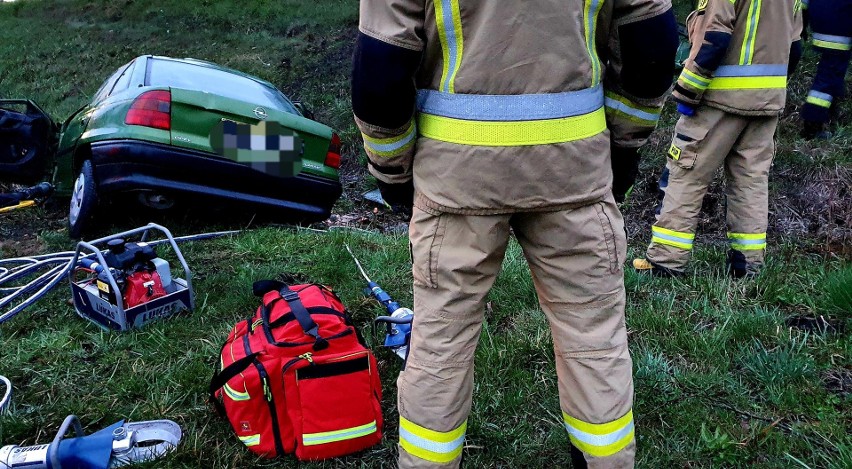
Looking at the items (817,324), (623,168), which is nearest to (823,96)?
(817,324)

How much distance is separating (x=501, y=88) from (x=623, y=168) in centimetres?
65

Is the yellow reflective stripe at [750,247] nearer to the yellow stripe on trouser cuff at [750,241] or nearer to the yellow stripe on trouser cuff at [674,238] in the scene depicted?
the yellow stripe on trouser cuff at [750,241]

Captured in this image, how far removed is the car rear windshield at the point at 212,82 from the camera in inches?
200

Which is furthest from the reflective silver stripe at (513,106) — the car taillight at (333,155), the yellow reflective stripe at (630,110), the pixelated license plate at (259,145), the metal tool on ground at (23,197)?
the metal tool on ground at (23,197)

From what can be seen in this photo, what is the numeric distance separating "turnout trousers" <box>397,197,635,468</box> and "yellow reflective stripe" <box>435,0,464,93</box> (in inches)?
15.5

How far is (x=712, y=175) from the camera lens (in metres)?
4.25

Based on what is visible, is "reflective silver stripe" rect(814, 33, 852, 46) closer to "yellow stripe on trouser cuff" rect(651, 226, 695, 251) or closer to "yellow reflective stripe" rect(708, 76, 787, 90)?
"yellow reflective stripe" rect(708, 76, 787, 90)

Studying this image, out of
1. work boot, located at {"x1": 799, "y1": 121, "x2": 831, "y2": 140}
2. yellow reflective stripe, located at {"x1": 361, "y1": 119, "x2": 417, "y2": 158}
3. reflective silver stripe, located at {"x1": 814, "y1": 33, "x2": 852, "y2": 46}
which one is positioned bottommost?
work boot, located at {"x1": 799, "y1": 121, "x2": 831, "y2": 140}

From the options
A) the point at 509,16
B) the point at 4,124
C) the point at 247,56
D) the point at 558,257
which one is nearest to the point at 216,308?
the point at 558,257

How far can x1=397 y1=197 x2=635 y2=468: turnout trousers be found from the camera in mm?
1966

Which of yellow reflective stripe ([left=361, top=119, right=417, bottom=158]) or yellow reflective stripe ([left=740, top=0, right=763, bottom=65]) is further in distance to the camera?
yellow reflective stripe ([left=740, top=0, right=763, bottom=65])

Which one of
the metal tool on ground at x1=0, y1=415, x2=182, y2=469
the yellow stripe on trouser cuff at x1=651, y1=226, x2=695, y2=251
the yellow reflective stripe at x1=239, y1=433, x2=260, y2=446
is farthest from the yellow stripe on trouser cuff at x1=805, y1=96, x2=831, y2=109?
the metal tool on ground at x1=0, y1=415, x2=182, y2=469

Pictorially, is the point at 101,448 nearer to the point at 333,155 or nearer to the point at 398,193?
the point at 398,193

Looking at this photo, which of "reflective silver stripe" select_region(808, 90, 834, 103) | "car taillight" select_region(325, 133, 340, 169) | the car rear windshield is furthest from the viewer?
"reflective silver stripe" select_region(808, 90, 834, 103)
